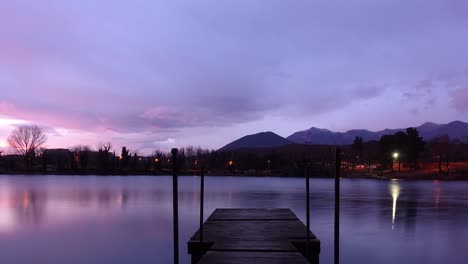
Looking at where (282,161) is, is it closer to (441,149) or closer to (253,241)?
(441,149)

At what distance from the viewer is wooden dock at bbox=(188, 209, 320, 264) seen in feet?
29.8

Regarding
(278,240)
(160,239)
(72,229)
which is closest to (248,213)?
(160,239)

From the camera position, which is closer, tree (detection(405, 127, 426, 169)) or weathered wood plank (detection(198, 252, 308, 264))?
weathered wood plank (detection(198, 252, 308, 264))

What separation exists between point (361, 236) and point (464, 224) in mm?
8354

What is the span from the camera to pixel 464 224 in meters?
23.9

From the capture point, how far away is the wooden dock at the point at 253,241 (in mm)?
9086

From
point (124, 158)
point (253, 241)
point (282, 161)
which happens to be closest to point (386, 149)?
point (282, 161)

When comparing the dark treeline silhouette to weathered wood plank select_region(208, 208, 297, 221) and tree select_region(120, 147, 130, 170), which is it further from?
weathered wood plank select_region(208, 208, 297, 221)

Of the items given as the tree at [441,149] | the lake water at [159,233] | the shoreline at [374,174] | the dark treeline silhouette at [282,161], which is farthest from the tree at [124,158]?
the lake water at [159,233]

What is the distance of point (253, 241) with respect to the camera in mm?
11195

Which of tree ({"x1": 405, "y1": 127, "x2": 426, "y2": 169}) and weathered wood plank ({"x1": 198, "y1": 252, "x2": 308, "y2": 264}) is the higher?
tree ({"x1": 405, "y1": 127, "x2": 426, "y2": 169})

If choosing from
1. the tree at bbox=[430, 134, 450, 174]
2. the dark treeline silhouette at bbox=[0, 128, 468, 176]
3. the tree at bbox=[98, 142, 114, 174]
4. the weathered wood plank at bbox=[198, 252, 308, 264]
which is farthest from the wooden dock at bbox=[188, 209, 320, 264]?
the tree at bbox=[98, 142, 114, 174]

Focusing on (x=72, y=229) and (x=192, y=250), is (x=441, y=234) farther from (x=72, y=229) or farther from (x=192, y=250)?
(x=72, y=229)

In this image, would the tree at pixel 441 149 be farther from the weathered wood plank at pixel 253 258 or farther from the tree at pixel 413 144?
the weathered wood plank at pixel 253 258
